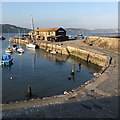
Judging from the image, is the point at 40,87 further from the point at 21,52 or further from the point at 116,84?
the point at 21,52

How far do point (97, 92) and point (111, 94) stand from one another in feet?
4.05

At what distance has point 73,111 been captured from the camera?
52.2 feet

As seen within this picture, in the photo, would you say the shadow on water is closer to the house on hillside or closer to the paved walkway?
the paved walkway

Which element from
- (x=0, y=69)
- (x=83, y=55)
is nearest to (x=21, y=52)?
(x=83, y=55)

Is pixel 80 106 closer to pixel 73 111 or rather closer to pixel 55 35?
pixel 73 111

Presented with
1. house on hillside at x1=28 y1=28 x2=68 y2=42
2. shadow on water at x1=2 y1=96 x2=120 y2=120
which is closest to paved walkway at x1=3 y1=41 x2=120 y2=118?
shadow on water at x1=2 y1=96 x2=120 y2=120

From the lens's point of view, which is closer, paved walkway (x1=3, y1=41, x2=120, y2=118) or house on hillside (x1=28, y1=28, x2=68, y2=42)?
paved walkway (x1=3, y1=41, x2=120, y2=118)

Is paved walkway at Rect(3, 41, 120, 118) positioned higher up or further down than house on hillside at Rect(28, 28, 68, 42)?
further down

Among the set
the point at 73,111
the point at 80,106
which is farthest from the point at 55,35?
the point at 73,111

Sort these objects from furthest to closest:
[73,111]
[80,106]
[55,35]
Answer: [55,35] → [80,106] → [73,111]

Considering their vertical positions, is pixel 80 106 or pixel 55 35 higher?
pixel 55 35

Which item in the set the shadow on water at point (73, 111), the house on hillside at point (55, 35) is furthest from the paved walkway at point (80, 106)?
the house on hillside at point (55, 35)

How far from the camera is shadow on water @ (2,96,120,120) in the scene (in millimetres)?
15234

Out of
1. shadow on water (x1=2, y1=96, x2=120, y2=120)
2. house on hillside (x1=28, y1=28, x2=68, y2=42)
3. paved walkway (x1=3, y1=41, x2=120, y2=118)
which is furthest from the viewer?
house on hillside (x1=28, y1=28, x2=68, y2=42)
